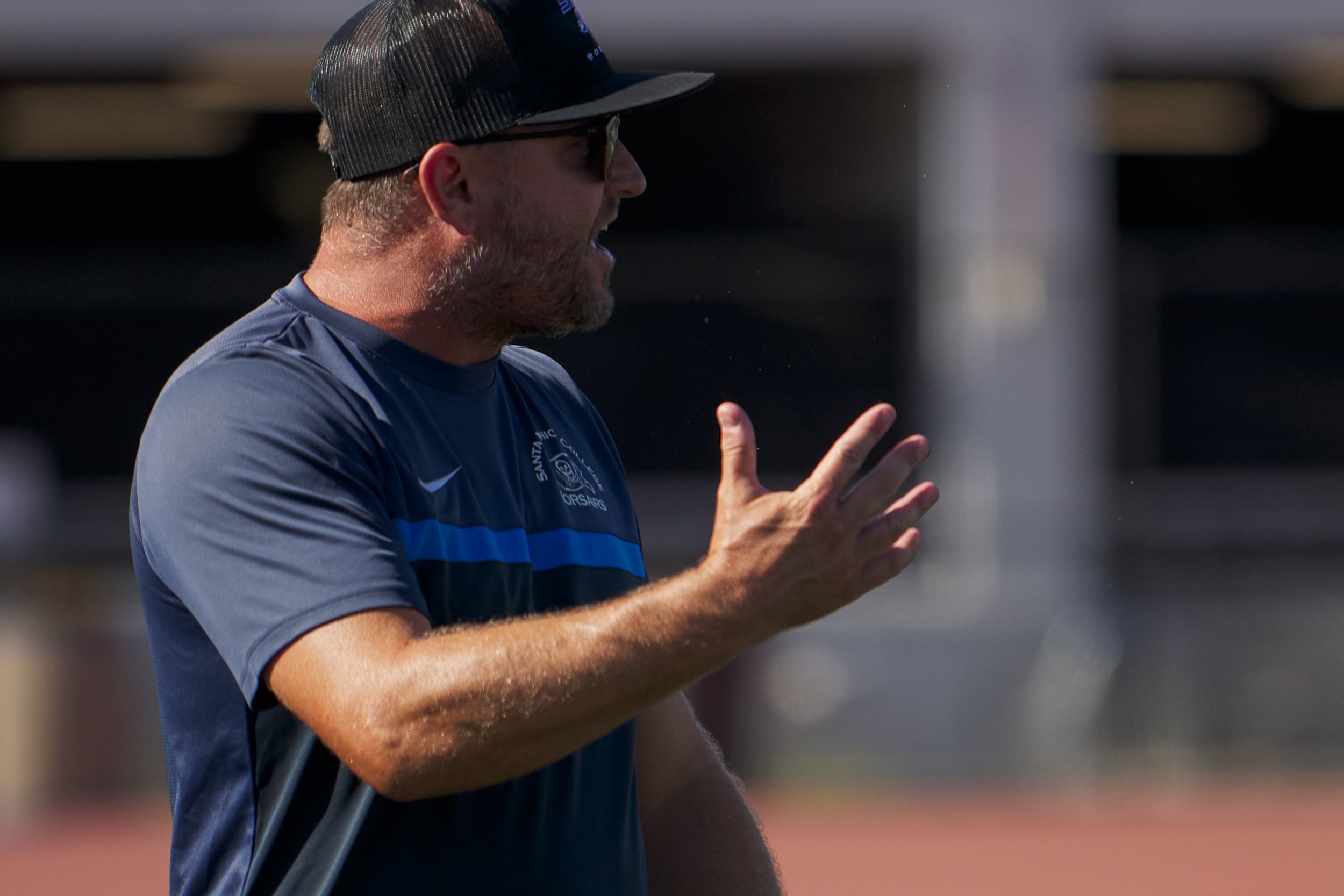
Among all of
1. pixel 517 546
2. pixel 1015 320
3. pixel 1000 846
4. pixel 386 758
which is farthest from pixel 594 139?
pixel 1015 320

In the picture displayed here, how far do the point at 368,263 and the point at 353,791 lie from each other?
0.76 m

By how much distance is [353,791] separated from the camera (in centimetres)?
226

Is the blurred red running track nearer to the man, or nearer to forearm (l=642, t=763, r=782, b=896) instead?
forearm (l=642, t=763, r=782, b=896)

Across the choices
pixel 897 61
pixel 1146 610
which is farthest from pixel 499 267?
pixel 897 61

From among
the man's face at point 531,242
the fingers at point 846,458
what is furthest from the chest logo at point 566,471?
the fingers at point 846,458

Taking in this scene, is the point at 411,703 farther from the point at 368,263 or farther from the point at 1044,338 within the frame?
the point at 1044,338

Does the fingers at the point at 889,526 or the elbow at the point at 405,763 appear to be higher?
the fingers at the point at 889,526

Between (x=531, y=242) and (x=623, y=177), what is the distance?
0.20 metres

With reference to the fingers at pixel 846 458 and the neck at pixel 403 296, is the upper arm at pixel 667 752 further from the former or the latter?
the fingers at pixel 846 458

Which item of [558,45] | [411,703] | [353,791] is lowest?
[353,791]

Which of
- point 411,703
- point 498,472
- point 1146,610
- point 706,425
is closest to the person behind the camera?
point 411,703

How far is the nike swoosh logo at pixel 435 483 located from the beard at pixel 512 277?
0.91 ft

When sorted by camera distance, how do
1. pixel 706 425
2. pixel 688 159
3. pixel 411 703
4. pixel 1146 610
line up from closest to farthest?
1. pixel 411 703
2. pixel 706 425
3. pixel 1146 610
4. pixel 688 159

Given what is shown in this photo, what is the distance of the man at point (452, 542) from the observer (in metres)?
2.03
